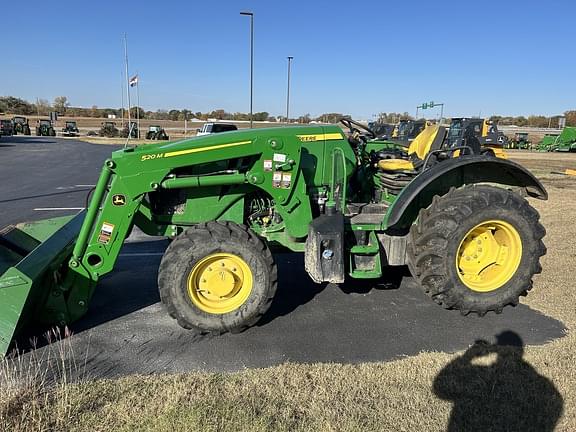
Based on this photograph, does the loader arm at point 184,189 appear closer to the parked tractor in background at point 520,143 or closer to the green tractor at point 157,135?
the green tractor at point 157,135

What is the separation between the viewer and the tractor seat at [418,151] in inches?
188

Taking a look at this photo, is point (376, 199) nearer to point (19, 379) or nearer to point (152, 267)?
point (152, 267)

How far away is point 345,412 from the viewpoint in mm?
2795

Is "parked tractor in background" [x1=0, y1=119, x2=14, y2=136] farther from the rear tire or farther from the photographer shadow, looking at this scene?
the photographer shadow

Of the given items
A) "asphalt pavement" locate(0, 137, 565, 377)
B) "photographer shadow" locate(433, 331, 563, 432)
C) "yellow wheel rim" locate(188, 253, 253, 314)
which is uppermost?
"yellow wheel rim" locate(188, 253, 253, 314)

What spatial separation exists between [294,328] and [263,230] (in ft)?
3.05

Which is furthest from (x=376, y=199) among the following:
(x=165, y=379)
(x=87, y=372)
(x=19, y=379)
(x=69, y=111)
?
(x=69, y=111)

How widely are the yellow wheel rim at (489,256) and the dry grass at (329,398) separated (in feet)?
2.58

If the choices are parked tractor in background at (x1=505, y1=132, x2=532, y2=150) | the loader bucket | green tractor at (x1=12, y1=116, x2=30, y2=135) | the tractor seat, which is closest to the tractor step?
the tractor seat

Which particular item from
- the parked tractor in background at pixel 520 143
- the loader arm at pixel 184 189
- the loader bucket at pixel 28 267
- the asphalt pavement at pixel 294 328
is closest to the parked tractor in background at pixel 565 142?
the parked tractor in background at pixel 520 143

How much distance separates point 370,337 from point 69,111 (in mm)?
93428

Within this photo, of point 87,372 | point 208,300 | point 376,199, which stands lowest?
point 87,372

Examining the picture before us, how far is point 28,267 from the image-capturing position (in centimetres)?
347

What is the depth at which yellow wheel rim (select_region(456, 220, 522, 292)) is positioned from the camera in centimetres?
420
